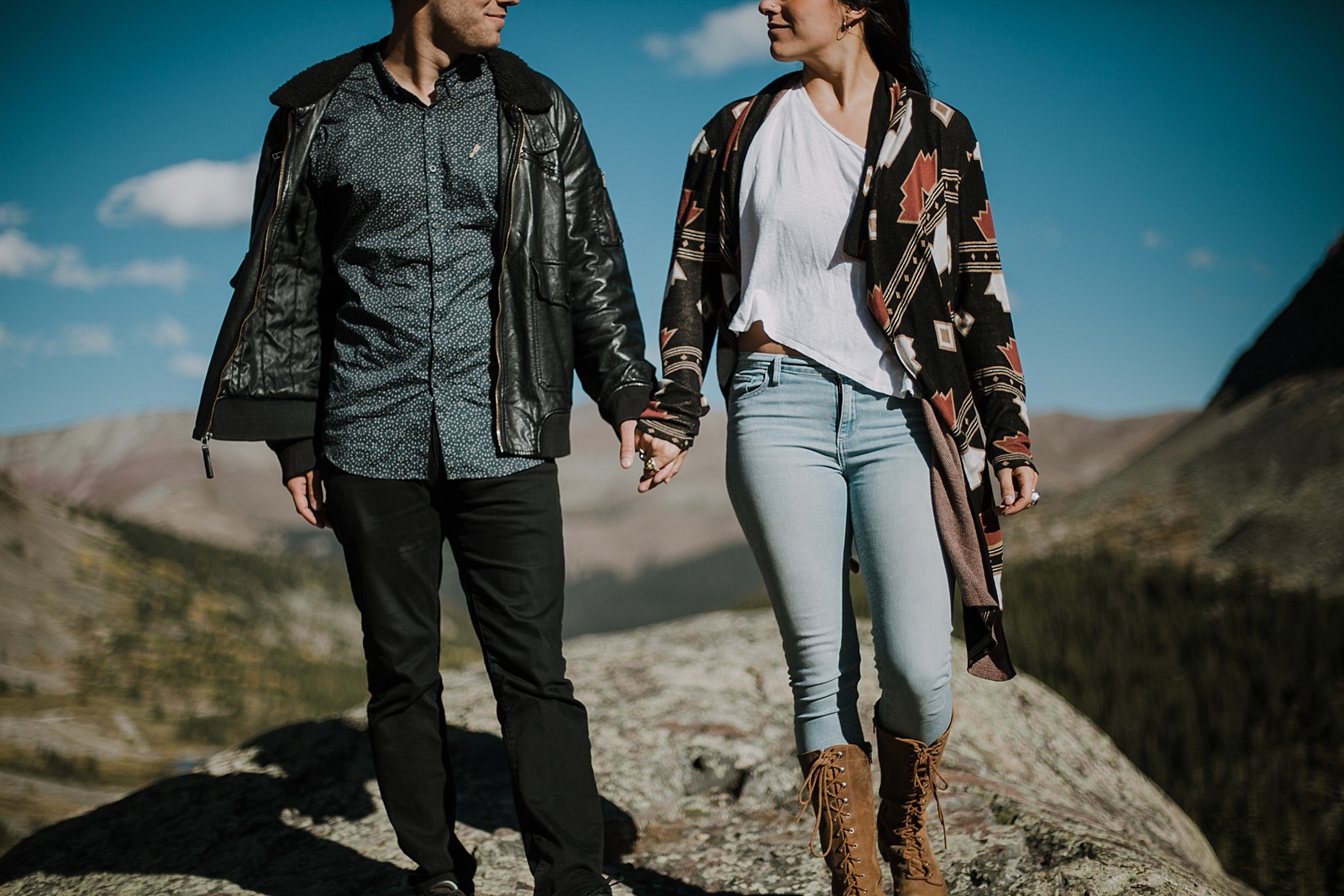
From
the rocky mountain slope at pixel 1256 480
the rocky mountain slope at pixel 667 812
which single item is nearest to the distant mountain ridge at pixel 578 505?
the rocky mountain slope at pixel 1256 480

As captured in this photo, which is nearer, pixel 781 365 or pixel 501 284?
pixel 781 365

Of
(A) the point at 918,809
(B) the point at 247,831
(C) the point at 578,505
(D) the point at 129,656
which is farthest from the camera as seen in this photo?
(C) the point at 578,505

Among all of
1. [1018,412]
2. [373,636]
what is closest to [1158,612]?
[1018,412]

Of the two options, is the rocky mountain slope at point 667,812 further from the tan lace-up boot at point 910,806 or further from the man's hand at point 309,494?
the man's hand at point 309,494

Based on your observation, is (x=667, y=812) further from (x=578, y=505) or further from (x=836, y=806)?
(x=578, y=505)

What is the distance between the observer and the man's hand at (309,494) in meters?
2.39

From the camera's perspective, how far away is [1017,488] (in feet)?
6.99

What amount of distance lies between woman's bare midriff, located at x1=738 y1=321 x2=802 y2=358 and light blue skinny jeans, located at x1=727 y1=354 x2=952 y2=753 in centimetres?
2

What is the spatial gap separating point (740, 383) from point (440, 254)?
2.45 feet

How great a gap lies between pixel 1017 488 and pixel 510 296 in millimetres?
1215

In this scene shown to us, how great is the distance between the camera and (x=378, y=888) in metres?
2.62

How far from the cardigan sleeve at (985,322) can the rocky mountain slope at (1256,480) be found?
814 cm

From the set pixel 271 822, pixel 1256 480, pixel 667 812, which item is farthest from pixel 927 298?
pixel 1256 480

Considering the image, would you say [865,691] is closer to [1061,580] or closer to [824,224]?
[824,224]
